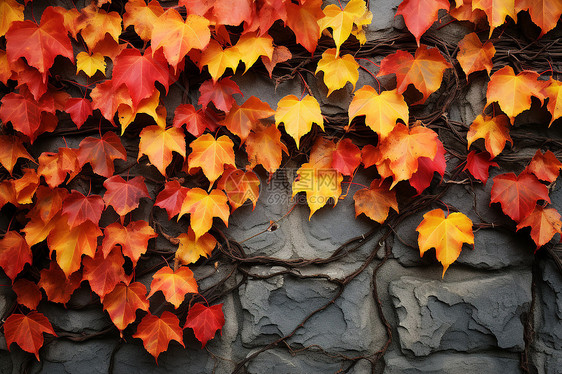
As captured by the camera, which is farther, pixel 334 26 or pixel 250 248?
pixel 250 248

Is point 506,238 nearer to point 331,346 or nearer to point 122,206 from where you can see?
point 331,346

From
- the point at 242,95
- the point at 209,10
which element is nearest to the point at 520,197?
the point at 242,95

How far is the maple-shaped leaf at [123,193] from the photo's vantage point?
3.29ft

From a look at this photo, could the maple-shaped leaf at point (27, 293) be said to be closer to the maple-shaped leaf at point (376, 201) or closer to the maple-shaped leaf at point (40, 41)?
the maple-shaped leaf at point (40, 41)

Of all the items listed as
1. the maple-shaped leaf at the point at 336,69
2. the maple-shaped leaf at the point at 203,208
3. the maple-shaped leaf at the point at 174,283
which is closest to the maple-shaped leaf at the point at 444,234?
the maple-shaped leaf at the point at 336,69

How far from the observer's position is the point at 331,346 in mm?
1062

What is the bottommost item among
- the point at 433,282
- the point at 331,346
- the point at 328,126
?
the point at 331,346

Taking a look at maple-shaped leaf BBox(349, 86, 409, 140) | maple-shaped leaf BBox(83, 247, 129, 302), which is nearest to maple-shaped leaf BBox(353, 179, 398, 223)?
maple-shaped leaf BBox(349, 86, 409, 140)

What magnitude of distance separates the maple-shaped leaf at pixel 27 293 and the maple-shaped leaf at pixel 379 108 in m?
1.04

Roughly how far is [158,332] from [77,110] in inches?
26.2

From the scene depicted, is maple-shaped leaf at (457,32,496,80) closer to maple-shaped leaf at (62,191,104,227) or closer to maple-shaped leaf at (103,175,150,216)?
maple-shaped leaf at (103,175,150,216)

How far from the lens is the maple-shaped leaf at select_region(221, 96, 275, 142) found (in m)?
1.01

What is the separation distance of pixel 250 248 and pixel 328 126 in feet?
1.39

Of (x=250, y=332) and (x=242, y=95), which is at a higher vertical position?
(x=242, y=95)
